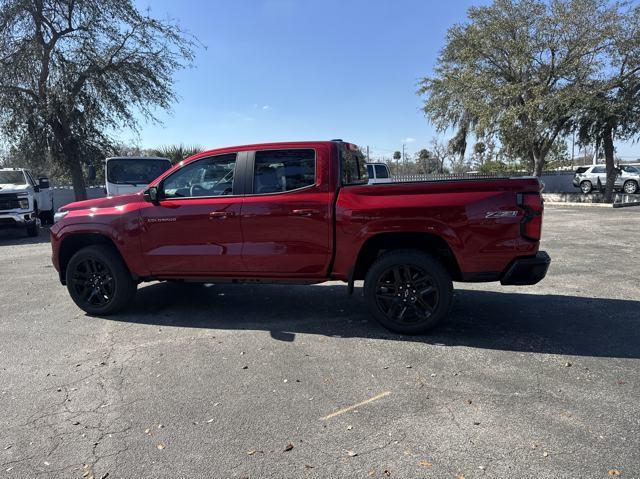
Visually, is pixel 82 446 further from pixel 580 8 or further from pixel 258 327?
pixel 580 8

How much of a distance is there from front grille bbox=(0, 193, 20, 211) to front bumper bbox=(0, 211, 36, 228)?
16 cm

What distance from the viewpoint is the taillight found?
443 centimetres

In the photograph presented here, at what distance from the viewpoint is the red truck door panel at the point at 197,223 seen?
521 cm

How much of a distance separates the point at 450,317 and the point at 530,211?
1608 mm

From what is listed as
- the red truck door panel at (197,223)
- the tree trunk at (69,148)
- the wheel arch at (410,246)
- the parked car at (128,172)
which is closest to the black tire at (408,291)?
the wheel arch at (410,246)

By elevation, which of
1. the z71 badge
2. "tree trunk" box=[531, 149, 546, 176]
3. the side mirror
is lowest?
the z71 badge

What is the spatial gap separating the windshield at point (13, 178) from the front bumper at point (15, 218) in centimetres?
130

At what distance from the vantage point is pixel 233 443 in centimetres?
304

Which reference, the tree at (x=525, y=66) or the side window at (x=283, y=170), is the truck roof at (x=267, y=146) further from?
the tree at (x=525, y=66)

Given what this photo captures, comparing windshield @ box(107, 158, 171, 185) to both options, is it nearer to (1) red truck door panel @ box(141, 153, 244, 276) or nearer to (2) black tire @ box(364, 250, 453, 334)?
(1) red truck door panel @ box(141, 153, 244, 276)

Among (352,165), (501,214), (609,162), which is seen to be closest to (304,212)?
(352,165)

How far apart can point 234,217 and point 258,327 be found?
1244 millimetres

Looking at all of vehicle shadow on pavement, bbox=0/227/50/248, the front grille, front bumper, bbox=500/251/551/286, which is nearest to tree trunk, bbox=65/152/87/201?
vehicle shadow on pavement, bbox=0/227/50/248

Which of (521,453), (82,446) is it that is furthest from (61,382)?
(521,453)
